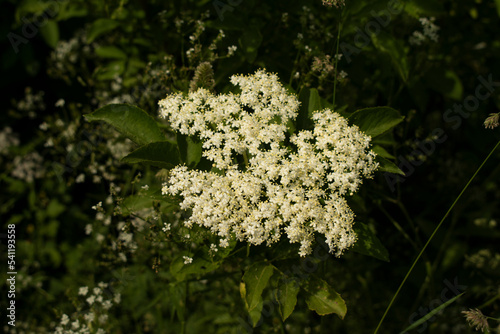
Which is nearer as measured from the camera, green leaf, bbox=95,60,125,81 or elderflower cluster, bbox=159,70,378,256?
elderflower cluster, bbox=159,70,378,256

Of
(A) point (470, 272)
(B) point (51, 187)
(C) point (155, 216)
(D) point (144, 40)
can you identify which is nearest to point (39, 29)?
(D) point (144, 40)

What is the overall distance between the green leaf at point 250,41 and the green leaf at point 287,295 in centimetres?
134

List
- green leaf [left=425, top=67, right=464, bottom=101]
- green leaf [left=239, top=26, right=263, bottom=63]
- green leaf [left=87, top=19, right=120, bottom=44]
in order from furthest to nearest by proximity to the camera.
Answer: green leaf [left=425, top=67, right=464, bottom=101]
green leaf [left=87, top=19, right=120, bottom=44]
green leaf [left=239, top=26, right=263, bottom=63]

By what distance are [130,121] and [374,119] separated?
4.29 ft

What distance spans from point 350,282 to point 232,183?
2.16 metres

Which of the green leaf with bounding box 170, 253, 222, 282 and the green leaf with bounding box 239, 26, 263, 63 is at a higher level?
the green leaf with bounding box 239, 26, 263, 63

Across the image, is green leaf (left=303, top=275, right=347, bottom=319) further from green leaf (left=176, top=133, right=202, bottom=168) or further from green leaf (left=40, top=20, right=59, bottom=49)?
green leaf (left=40, top=20, right=59, bottom=49)

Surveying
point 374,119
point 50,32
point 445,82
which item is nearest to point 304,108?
point 374,119

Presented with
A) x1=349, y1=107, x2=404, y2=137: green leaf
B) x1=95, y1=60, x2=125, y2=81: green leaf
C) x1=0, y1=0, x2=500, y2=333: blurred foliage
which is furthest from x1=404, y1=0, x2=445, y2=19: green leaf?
x1=95, y1=60, x2=125, y2=81: green leaf

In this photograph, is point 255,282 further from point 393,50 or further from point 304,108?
point 393,50

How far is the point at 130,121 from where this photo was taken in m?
2.04

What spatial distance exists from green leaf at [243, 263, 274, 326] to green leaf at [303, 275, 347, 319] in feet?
0.74

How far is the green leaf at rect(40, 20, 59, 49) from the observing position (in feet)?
11.6

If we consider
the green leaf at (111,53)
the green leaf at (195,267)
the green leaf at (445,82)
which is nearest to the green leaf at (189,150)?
the green leaf at (195,267)
